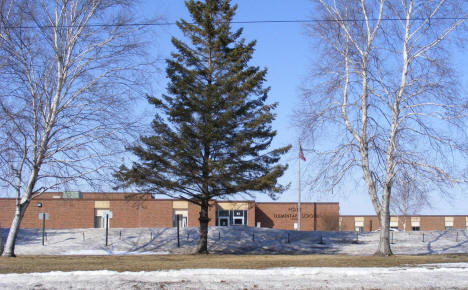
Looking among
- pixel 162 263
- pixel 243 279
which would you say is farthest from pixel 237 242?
pixel 243 279

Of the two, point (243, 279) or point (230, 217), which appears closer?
point (243, 279)

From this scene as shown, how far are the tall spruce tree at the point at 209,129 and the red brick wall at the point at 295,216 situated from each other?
122 ft

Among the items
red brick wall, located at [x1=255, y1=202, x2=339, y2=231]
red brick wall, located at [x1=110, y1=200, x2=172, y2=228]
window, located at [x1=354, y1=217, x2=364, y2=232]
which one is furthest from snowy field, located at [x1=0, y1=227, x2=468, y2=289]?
window, located at [x1=354, y1=217, x2=364, y2=232]

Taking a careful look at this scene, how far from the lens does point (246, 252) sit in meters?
30.5

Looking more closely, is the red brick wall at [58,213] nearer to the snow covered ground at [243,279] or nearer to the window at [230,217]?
the window at [230,217]

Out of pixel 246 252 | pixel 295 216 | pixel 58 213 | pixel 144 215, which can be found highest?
pixel 58 213

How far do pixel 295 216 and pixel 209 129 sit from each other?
41.4m

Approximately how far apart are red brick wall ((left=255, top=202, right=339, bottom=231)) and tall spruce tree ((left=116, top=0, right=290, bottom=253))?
37.3m

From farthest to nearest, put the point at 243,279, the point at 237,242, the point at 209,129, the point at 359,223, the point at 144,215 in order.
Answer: the point at 359,223 → the point at 144,215 → the point at 237,242 → the point at 209,129 → the point at 243,279

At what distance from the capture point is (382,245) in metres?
22.4

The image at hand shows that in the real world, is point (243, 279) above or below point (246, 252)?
above

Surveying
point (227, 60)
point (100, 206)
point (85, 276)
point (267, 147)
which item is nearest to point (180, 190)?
point (267, 147)

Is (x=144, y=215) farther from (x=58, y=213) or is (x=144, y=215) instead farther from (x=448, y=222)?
(x=448, y=222)

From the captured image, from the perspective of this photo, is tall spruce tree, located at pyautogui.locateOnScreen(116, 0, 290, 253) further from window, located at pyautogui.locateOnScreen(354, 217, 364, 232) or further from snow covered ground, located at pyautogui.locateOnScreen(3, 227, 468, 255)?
window, located at pyautogui.locateOnScreen(354, 217, 364, 232)
